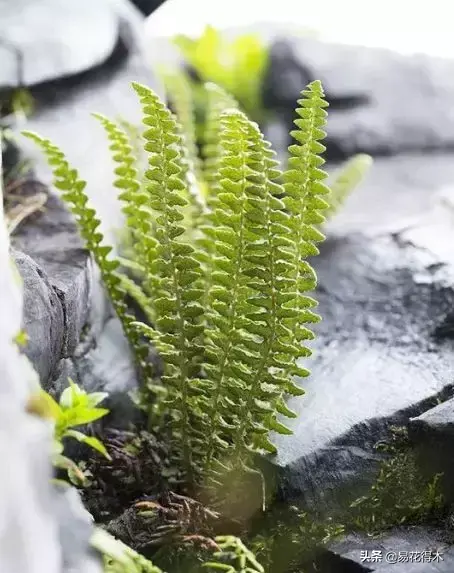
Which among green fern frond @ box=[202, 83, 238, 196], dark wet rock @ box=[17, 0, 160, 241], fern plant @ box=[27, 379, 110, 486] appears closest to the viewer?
fern plant @ box=[27, 379, 110, 486]

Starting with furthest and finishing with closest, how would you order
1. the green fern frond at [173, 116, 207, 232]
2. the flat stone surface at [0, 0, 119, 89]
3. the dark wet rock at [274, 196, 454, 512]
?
1. the flat stone surface at [0, 0, 119, 89]
2. the green fern frond at [173, 116, 207, 232]
3. the dark wet rock at [274, 196, 454, 512]

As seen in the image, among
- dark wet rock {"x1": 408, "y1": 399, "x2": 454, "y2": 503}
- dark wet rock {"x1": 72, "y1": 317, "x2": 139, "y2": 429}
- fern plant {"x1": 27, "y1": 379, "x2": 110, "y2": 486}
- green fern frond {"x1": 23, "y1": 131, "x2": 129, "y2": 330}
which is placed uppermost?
green fern frond {"x1": 23, "y1": 131, "x2": 129, "y2": 330}

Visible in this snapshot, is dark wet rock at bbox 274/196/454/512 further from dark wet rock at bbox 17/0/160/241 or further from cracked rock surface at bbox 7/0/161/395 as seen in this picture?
dark wet rock at bbox 17/0/160/241

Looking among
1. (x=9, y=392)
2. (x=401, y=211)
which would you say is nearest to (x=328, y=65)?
(x=401, y=211)

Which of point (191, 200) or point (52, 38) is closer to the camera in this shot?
point (191, 200)

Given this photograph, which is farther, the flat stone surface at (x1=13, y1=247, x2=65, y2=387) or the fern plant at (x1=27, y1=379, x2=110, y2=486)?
the flat stone surface at (x1=13, y1=247, x2=65, y2=387)

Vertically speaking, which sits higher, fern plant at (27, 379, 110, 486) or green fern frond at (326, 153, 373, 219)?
green fern frond at (326, 153, 373, 219)

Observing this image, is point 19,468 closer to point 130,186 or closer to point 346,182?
point 130,186

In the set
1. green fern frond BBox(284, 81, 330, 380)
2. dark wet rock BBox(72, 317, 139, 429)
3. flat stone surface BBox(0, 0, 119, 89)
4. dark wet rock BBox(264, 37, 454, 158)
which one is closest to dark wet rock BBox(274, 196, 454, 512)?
green fern frond BBox(284, 81, 330, 380)

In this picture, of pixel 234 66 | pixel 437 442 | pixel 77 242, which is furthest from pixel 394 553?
pixel 234 66
